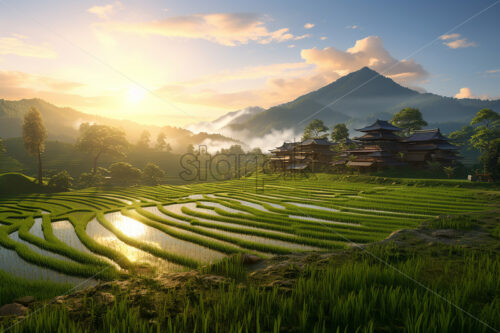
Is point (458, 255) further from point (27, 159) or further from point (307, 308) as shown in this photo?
point (27, 159)

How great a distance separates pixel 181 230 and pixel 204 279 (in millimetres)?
8379

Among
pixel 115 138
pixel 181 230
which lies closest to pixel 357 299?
pixel 181 230

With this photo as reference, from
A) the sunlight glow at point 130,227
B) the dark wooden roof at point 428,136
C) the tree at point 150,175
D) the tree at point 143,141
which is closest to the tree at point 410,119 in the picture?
the dark wooden roof at point 428,136

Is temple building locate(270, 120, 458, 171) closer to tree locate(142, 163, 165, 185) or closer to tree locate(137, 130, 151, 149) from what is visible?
tree locate(142, 163, 165, 185)

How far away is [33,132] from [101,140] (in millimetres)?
18849

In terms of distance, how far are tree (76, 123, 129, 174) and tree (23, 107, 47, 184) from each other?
14.7 meters

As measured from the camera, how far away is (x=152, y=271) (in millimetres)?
7949

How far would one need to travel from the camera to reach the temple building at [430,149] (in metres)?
39.9

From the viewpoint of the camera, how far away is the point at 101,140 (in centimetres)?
5266

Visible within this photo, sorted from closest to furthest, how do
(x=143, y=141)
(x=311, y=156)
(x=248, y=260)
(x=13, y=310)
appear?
(x=13, y=310)
(x=248, y=260)
(x=311, y=156)
(x=143, y=141)

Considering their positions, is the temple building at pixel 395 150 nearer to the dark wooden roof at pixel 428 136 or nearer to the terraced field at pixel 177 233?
the dark wooden roof at pixel 428 136

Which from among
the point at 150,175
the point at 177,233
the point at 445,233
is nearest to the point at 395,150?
the point at 445,233

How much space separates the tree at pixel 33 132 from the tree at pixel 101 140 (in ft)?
48.2

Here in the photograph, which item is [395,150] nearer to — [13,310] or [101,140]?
[13,310]
